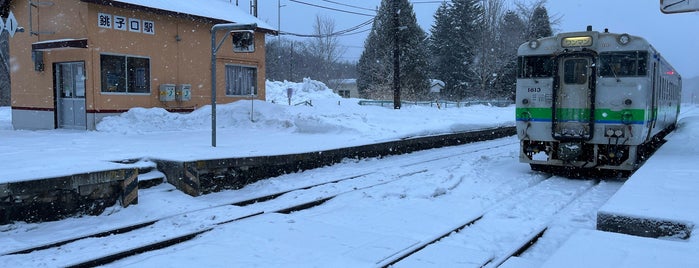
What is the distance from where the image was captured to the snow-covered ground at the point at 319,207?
5566 mm

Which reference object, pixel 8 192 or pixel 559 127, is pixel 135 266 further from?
pixel 559 127

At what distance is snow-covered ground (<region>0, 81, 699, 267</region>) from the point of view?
5.57m

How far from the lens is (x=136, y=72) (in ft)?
54.9

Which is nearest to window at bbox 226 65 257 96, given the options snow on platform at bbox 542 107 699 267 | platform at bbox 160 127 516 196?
platform at bbox 160 127 516 196

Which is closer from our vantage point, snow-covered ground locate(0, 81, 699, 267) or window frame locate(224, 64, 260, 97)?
snow-covered ground locate(0, 81, 699, 267)

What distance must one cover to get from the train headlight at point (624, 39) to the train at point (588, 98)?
18 mm

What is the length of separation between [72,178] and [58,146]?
16.0 feet

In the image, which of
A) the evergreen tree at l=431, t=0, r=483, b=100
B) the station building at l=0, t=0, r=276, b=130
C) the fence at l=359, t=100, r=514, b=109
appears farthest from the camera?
the evergreen tree at l=431, t=0, r=483, b=100

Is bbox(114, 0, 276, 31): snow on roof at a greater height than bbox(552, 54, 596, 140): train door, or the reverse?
bbox(114, 0, 276, 31): snow on roof

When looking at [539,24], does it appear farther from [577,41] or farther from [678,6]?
[678,6]

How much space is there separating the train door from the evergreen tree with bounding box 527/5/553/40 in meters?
46.2

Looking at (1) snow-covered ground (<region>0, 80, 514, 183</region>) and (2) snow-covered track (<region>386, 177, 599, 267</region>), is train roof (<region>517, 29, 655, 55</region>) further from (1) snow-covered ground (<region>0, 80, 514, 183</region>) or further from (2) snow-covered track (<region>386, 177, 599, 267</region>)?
(1) snow-covered ground (<region>0, 80, 514, 183</region>)

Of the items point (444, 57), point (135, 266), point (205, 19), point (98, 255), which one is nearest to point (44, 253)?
point (98, 255)

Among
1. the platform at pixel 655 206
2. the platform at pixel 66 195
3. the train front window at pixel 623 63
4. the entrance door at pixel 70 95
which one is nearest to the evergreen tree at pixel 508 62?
the train front window at pixel 623 63
